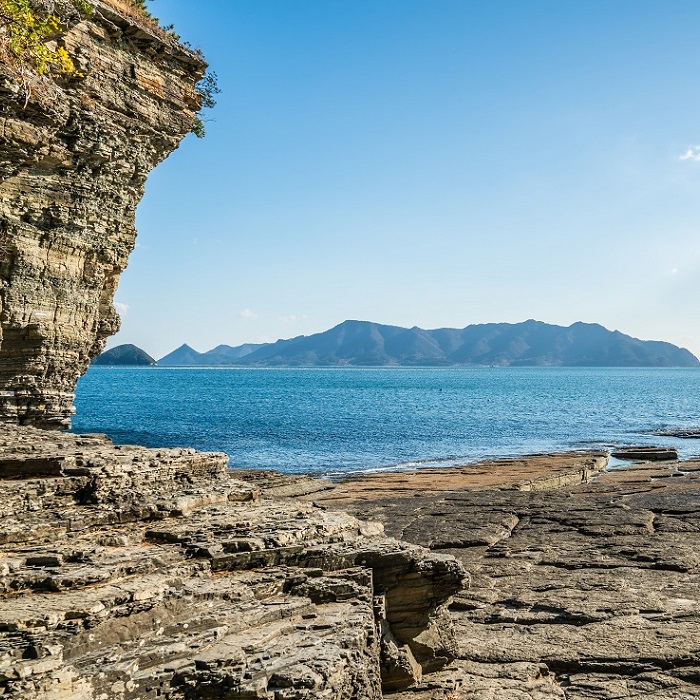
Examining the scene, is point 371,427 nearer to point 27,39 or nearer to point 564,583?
point 564,583

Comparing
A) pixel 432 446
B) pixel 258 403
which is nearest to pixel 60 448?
pixel 432 446

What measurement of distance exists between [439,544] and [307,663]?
12.4 m

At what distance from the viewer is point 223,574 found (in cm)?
988

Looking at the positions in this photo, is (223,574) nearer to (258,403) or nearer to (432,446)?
(432,446)

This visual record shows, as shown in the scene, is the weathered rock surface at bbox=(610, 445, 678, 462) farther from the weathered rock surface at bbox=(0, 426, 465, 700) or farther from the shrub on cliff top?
the shrub on cliff top

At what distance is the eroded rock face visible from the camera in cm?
1568

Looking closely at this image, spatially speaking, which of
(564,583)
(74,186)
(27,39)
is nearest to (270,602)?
(564,583)

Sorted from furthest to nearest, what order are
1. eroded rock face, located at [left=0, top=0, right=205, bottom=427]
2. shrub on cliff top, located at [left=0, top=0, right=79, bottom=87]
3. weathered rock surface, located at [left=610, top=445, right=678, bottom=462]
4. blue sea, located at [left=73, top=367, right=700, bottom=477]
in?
blue sea, located at [left=73, top=367, right=700, bottom=477]
weathered rock surface, located at [left=610, top=445, right=678, bottom=462]
eroded rock face, located at [left=0, top=0, right=205, bottom=427]
shrub on cliff top, located at [left=0, top=0, right=79, bottom=87]

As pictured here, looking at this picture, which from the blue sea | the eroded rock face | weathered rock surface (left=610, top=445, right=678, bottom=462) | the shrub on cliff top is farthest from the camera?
the blue sea

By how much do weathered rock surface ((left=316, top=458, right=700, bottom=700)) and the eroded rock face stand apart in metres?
11.7

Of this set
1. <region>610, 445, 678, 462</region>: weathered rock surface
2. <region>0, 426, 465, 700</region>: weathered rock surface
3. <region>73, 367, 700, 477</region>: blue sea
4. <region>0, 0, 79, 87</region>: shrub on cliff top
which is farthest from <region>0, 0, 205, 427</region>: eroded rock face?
<region>610, 445, 678, 462</region>: weathered rock surface

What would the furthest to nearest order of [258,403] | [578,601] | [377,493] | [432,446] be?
1. [258,403]
2. [432,446]
3. [377,493]
4. [578,601]

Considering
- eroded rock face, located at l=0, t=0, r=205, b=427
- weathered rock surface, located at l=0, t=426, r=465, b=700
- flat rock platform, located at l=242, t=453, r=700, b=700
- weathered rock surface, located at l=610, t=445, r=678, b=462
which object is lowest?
weathered rock surface, located at l=610, t=445, r=678, b=462

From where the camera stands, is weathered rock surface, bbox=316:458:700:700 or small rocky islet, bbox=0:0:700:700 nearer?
small rocky islet, bbox=0:0:700:700
